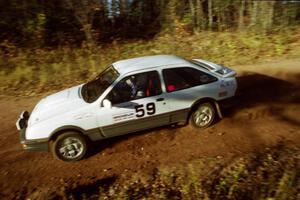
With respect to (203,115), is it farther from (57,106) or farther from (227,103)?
(57,106)

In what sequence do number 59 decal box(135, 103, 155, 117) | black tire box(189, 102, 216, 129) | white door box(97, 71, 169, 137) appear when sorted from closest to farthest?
1. white door box(97, 71, 169, 137)
2. number 59 decal box(135, 103, 155, 117)
3. black tire box(189, 102, 216, 129)

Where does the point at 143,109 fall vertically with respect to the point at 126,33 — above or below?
below

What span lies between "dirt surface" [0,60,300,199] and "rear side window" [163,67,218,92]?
109cm

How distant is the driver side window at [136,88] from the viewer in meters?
7.07

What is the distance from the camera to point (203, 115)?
26.0 feet

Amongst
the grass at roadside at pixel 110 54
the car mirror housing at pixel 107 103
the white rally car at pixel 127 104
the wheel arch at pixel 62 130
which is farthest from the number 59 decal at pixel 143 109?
the grass at roadside at pixel 110 54

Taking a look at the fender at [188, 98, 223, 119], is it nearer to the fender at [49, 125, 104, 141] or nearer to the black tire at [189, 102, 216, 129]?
the black tire at [189, 102, 216, 129]

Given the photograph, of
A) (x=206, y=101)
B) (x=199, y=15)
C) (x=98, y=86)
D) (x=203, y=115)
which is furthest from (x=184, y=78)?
(x=199, y=15)

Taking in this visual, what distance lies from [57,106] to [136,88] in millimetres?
1664

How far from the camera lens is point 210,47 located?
13938 millimetres

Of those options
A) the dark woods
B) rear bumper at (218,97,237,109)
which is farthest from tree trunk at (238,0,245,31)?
rear bumper at (218,97,237,109)

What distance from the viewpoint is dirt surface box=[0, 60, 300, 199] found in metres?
6.79

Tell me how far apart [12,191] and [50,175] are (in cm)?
74

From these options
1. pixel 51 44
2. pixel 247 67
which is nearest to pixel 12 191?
pixel 247 67
